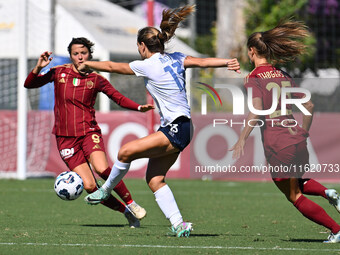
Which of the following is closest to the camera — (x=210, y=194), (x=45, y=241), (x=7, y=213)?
(x=45, y=241)

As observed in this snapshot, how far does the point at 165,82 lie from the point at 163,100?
17 cm

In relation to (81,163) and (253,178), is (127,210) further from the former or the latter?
(253,178)

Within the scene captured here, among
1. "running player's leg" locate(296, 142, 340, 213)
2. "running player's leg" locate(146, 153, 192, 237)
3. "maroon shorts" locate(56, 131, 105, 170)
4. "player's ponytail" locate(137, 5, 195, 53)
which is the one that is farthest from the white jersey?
"maroon shorts" locate(56, 131, 105, 170)

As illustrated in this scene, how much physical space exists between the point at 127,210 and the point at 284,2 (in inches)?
518

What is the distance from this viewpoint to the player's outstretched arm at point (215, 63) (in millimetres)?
7102

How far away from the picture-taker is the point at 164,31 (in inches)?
286

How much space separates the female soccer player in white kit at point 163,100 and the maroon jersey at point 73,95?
4.69ft

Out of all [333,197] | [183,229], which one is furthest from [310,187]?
[183,229]

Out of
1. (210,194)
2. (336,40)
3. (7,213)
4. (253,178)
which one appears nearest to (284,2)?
(336,40)

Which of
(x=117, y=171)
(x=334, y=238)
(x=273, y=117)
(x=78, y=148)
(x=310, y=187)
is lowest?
(x=334, y=238)

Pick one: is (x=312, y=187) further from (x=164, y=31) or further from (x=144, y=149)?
(x=164, y=31)

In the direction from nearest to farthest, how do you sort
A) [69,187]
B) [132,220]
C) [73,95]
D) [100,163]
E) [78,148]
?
1. [69,187]
2. [100,163]
3. [132,220]
4. [78,148]
5. [73,95]

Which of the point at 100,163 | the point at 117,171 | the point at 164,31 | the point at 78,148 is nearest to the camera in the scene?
the point at 164,31

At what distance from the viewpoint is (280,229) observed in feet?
28.2
